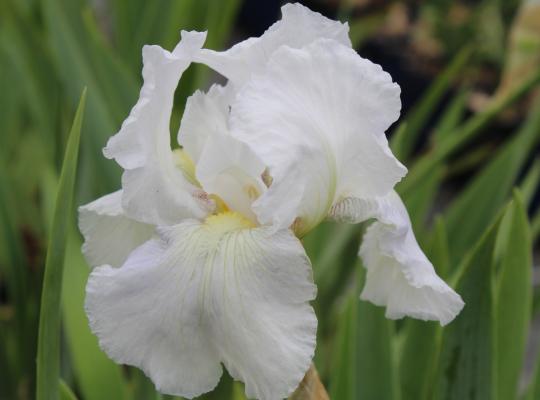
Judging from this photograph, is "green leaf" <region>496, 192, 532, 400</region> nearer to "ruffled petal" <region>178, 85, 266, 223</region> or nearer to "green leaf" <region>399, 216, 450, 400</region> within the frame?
"green leaf" <region>399, 216, 450, 400</region>

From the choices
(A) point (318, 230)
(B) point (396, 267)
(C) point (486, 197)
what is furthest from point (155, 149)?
(C) point (486, 197)

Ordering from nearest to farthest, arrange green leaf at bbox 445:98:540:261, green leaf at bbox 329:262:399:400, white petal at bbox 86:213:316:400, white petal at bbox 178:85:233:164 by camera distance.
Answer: white petal at bbox 86:213:316:400 → white petal at bbox 178:85:233:164 → green leaf at bbox 329:262:399:400 → green leaf at bbox 445:98:540:261

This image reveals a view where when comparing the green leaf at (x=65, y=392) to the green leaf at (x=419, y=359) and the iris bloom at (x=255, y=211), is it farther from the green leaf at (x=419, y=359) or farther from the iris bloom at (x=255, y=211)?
the green leaf at (x=419, y=359)

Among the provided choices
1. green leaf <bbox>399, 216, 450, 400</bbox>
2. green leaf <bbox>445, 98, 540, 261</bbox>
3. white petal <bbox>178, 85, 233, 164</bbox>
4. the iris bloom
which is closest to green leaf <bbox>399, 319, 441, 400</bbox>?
green leaf <bbox>399, 216, 450, 400</bbox>

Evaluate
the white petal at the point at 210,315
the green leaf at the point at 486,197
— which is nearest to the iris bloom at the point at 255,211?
the white petal at the point at 210,315

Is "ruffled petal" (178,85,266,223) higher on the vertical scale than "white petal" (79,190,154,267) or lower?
higher

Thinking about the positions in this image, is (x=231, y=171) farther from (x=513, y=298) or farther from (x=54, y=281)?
(x=513, y=298)
